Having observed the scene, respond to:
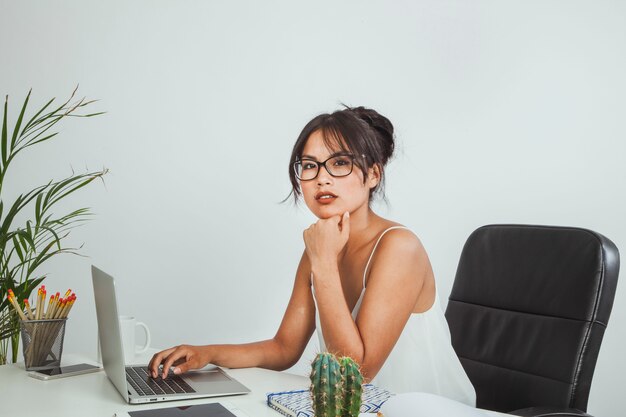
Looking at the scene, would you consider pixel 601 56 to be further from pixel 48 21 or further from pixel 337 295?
pixel 48 21

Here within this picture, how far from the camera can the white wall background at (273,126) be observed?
2.81 m

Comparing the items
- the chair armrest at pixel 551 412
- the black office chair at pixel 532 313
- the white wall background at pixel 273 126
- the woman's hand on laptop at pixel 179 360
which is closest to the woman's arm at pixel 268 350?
the woman's hand on laptop at pixel 179 360

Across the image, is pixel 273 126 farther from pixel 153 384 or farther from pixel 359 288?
pixel 153 384

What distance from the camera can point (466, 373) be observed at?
1.92 meters

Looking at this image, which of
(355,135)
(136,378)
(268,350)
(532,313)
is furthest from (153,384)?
(532,313)

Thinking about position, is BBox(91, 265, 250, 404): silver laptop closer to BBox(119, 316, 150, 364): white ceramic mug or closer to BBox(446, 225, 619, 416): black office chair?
BBox(119, 316, 150, 364): white ceramic mug

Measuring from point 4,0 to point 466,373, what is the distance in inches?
88.4

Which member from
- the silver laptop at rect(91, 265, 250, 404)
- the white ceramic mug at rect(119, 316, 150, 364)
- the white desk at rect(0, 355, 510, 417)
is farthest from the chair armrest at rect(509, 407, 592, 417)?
the white ceramic mug at rect(119, 316, 150, 364)

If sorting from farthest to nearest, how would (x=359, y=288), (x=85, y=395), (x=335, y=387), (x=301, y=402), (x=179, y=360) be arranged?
(x=359, y=288)
(x=179, y=360)
(x=85, y=395)
(x=301, y=402)
(x=335, y=387)

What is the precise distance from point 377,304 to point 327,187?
332 mm

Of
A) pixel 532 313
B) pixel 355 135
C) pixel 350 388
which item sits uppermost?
pixel 355 135

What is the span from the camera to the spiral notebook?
1239mm

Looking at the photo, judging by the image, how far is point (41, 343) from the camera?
1.69 metres

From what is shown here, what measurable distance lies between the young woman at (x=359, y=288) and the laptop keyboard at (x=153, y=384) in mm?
56
